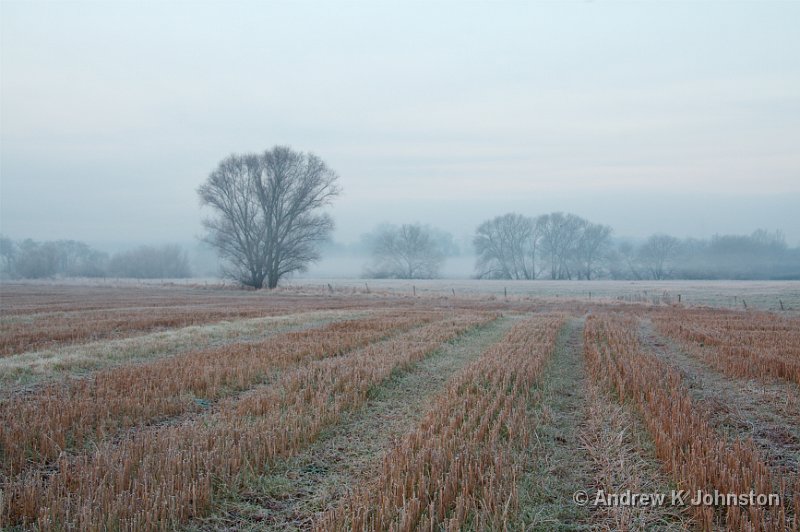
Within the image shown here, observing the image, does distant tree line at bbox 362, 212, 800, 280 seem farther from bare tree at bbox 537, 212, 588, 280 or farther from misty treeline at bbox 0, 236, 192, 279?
misty treeline at bbox 0, 236, 192, 279

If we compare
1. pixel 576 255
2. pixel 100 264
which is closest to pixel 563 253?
pixel 576 255

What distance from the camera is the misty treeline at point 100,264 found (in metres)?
108

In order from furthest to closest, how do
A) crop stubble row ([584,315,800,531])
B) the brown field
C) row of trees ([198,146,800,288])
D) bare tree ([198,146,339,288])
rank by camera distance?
1. row of trees ([198,146,800,288])
2. bare tree ([198,146,339,288])
3. the brown field
4. crop stubble row ([584,315,800,531])

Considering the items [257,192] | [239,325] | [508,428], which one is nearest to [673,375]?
[508,428]

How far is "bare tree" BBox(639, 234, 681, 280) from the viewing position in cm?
11262

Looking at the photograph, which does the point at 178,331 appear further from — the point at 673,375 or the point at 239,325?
the point at 673,375

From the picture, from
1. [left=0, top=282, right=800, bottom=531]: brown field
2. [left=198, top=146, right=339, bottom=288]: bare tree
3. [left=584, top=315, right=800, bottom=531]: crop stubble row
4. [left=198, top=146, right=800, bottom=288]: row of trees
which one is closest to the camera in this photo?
[left=584, top=315, right=800, bottom=531]: crop stubble row

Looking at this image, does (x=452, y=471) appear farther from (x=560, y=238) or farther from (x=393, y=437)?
(x=560, y=238)

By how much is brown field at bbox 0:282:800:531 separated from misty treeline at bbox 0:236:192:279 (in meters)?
115

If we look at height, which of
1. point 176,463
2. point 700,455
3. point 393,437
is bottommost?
point 393,437

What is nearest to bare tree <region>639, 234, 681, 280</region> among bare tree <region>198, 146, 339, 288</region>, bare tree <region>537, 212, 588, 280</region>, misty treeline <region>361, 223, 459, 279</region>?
bare tree <region>537, 212, 588, 280</region>

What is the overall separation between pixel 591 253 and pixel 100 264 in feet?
406

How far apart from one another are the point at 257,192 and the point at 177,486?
55494 mm

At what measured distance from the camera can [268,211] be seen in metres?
57.5
